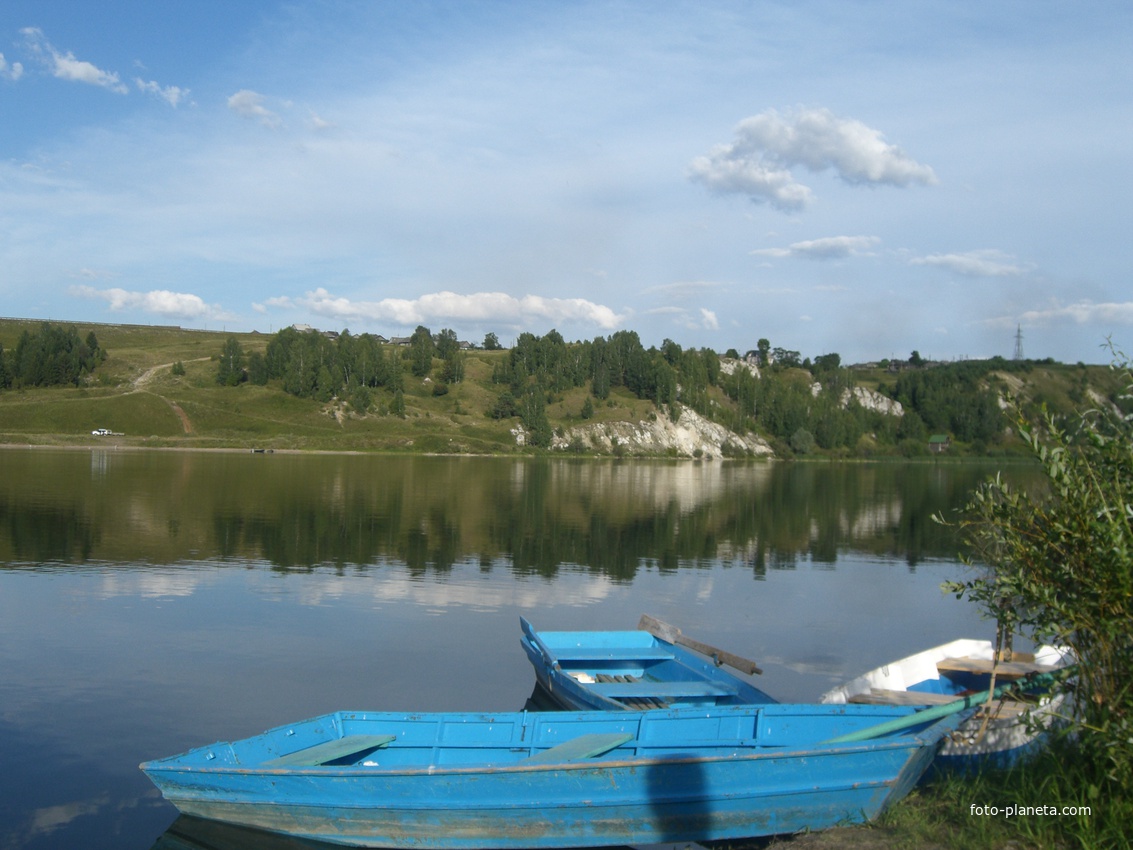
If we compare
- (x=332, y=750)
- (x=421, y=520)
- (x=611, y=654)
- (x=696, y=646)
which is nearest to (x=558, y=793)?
(x=332, y=750)

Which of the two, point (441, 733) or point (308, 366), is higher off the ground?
point (308, 366)

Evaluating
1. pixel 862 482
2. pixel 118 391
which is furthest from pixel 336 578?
pixel 118 391

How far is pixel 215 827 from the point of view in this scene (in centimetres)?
1278

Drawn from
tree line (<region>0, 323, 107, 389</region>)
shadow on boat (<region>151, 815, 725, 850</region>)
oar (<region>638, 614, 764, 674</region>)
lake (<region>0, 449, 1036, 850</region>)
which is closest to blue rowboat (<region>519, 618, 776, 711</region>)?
oar (<region>638, 614, 764, 674</region>)

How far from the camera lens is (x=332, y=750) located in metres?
12.7

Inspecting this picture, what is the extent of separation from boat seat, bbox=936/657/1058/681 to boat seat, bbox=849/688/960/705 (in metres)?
1.04

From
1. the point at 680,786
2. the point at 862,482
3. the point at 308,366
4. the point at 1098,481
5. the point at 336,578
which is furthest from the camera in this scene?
the point at 308,366

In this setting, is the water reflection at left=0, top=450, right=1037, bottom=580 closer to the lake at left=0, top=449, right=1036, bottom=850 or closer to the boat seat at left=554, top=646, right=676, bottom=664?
the lake at left=0, top=449, right=1036, bottom=850

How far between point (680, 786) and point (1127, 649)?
18.3ft

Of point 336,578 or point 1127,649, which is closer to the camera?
point 1127,649

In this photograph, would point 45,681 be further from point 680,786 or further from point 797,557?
point 797,557

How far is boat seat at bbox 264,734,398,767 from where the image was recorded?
1252 cm

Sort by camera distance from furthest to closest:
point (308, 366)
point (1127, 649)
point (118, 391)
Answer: point (308, 366)
point (118, 391)
point (1127, 649)

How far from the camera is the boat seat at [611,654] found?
19828 mm
